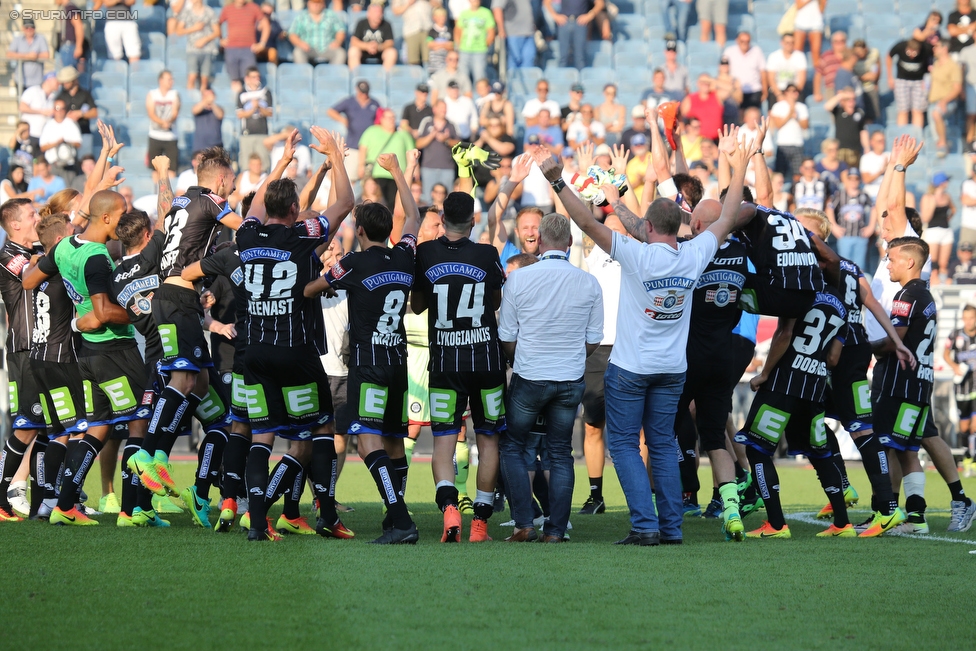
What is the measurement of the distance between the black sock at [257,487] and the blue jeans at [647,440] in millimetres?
2311

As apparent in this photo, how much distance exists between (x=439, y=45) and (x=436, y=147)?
3127mm

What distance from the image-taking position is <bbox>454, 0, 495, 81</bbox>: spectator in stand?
2086 centimetres

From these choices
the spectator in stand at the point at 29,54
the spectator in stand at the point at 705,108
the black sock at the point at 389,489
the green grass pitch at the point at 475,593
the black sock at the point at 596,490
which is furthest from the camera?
the spectator in stand at the point at 29,54

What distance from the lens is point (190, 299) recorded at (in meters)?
8.55

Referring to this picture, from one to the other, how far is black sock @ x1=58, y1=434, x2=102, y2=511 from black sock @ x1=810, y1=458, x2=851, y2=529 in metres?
5.38

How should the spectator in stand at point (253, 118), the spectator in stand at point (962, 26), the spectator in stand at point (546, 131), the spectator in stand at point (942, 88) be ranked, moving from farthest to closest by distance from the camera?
the spectator in stand at point (962, 26)
the spectator in stand at point (942, 88)
the spectator in stand at point (546, 131)
the spectator in stand at point (253, 118)

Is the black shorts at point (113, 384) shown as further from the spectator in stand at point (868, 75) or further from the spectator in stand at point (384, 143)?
the spectator in stand at point (868, 75)

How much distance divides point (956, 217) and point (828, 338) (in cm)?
1410

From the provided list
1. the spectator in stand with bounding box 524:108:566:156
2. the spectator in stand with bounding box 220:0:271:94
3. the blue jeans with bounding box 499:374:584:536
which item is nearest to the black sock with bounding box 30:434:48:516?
the blue jeans with bounding box 499:374:584:536

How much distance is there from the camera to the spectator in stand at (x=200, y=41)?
2089cm

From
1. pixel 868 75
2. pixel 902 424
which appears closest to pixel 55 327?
pixel 902 424

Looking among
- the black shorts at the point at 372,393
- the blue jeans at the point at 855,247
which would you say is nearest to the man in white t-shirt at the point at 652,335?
the black shorts at the point at 372,393

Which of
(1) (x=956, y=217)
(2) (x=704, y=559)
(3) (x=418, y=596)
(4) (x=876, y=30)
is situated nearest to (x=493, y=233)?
(2) (x=704, y=559)

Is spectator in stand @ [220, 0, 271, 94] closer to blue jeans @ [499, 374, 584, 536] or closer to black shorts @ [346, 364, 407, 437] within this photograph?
black shorts @ [346, 364, 407, 437]
